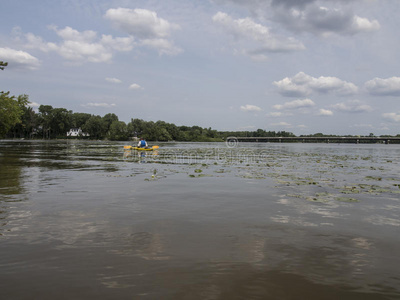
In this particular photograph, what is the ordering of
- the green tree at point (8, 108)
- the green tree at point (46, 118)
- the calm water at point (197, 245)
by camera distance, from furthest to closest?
the green tree at point (46, 118) → the green tree at point (8, 108) → the calm water at point (197, 245)

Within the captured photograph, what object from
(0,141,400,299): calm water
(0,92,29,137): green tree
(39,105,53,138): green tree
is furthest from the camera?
(39,105,53,138): green tree

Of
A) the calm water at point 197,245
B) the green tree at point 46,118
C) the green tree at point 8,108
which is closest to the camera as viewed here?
the calm water at point 197,245

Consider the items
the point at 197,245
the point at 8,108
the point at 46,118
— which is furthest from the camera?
the point at 46,118

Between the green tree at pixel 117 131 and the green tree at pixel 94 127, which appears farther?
the green tree at pixel 94 127

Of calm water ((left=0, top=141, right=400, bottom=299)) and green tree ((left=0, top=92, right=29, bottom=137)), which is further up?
green tree ((left=0, top=92, right=29, bottom=137))

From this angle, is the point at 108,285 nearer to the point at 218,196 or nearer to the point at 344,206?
the point at 218,196

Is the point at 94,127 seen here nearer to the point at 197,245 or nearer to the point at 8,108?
the point at 8,108

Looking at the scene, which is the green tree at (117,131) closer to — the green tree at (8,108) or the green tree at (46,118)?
the green tree at (46,118)

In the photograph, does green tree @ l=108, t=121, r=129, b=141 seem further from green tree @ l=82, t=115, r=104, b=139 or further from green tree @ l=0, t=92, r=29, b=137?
green tree @ l=0, t=92, r=29, b=137

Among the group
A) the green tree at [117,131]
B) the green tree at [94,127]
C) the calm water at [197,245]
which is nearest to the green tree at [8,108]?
the calm water at [197,245]

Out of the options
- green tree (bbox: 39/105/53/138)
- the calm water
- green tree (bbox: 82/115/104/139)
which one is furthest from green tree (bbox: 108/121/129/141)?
the calm water

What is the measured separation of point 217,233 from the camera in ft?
21.4

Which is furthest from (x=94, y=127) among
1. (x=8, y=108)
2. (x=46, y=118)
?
(x=8, y=108)

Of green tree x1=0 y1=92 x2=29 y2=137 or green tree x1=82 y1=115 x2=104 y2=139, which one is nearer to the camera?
green tree x1=0 y1=92 x2=29 y2=137
